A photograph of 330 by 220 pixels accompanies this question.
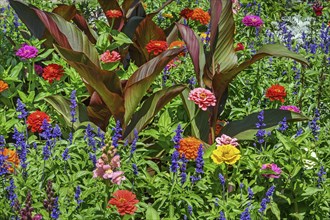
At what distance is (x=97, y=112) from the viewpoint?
3.87 meters

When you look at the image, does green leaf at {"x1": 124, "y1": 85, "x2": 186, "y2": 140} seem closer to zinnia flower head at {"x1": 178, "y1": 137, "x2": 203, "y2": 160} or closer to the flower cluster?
zinnia flower head at {"x1": 178, "y1": 137, "x2": 203, "y2": 160}

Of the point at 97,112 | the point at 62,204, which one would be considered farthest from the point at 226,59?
the point at 62,204

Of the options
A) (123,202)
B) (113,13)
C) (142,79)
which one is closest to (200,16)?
(113,13)

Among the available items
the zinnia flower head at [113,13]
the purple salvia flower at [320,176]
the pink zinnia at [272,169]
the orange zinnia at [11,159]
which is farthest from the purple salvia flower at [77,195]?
the zinnia flower head at [113,13]

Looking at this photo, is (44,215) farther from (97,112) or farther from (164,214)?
(97,112)

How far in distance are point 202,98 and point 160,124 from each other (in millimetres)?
314

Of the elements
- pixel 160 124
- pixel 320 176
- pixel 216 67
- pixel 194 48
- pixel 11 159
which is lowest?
pixel 320 176

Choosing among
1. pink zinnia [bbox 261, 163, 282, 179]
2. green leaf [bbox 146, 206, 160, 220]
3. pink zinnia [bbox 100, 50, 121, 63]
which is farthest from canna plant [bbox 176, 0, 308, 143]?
green leaf [bbox 146, 206, 160, 220]

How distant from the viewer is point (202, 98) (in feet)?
11.5

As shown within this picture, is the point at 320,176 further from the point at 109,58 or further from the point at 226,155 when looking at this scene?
the point at 109,58

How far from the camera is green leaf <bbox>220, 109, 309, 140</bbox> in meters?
3.62

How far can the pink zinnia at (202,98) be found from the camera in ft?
11.4

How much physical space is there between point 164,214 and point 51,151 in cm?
66

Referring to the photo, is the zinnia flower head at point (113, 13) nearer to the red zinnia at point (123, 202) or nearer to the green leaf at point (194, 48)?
the green leaf at point (194, 48)
